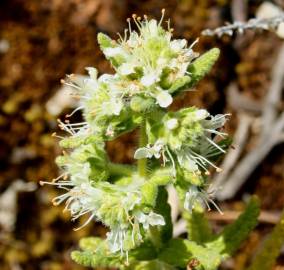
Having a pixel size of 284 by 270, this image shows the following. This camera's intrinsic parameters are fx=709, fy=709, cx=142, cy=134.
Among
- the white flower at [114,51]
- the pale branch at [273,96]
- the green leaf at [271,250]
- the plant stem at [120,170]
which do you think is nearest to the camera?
the white flower at [114,51]

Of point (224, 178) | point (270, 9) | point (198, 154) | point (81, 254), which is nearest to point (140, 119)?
point (198, 154)

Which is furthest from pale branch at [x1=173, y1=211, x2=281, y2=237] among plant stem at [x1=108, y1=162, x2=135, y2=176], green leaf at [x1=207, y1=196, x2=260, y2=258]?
plant stem at [x1=108, y1=162, x2=135, y2=176]

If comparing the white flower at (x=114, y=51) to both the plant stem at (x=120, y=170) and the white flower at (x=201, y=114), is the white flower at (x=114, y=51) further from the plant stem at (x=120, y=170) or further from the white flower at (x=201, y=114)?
the plant stem at (x=120, y=170)

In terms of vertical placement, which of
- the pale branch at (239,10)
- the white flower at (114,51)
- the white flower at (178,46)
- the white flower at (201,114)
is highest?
the pale branch at (239,10)

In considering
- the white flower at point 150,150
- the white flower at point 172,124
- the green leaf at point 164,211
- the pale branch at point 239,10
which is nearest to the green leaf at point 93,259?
the green leaf at point 164,211

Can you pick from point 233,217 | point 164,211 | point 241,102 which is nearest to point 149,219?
point 164,211

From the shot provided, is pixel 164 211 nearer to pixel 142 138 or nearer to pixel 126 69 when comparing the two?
pixel 142 138

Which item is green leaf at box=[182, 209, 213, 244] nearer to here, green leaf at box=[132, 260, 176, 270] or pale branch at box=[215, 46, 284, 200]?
green leaf at box=[132, 260, 176, 270]
